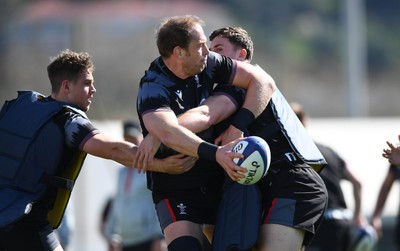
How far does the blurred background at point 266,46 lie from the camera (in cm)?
2150

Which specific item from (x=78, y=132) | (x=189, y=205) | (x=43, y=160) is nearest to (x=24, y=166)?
(x=43, y=160)

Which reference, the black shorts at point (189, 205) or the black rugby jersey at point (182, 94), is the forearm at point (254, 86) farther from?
the black shorts at point (189, 205)

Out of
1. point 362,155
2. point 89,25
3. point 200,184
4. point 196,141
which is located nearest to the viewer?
point 196,141

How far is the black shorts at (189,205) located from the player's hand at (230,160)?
579 mm

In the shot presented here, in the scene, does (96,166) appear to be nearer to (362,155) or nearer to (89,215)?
(89,215)

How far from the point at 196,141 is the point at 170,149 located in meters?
0.34

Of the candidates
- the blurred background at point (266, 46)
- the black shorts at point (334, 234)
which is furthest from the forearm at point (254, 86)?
the blurred background at point (266, 46)

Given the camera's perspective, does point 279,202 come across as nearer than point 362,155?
Yes

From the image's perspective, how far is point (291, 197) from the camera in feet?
21.6

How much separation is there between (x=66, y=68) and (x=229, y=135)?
1.24 m

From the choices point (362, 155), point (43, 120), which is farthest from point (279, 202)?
point (362, 155)

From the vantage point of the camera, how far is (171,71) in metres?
6.49

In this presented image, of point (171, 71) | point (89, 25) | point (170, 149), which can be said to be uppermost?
point (171, 71)

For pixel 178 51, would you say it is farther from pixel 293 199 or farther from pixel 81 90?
pixel 293 199
